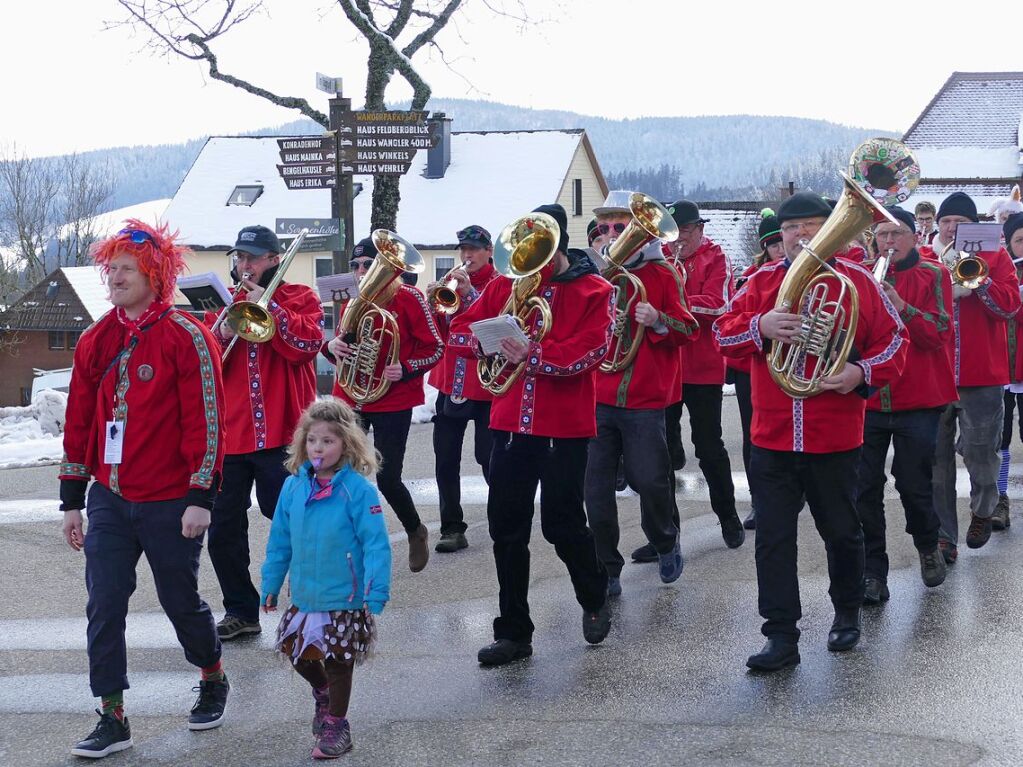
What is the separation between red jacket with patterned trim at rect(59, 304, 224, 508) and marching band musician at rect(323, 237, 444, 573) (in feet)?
8.30

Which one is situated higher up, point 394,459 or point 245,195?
point 245,195

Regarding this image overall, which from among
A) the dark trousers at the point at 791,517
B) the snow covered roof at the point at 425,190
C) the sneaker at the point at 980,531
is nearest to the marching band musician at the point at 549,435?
the dark trousers at the point at 791,517

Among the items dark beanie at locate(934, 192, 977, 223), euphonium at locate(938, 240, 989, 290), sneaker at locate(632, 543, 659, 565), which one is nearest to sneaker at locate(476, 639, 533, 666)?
sneaker at locate(632, 543, 659, 565)

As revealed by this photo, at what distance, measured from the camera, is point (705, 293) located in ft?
28.2

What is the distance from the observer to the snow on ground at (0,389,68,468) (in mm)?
12680

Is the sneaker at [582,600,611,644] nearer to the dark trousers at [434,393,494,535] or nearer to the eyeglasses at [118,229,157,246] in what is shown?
the dark trousers at [434,393,494,535]

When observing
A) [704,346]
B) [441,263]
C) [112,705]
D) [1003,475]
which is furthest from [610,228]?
[441,263]

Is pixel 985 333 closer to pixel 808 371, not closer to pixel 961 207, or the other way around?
pixel 961 207

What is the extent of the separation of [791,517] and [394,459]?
8.61 feet

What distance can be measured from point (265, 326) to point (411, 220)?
135 feet

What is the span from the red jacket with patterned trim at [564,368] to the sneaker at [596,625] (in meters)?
0.84

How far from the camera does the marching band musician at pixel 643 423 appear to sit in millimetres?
7102

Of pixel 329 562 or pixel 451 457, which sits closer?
pixel 329 562

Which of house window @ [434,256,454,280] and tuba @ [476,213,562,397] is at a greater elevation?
house window @ [434,256,454,280]
